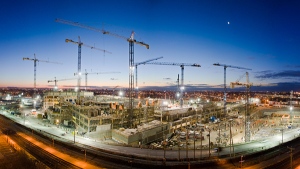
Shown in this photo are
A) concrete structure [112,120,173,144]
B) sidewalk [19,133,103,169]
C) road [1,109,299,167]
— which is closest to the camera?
sidewalk [19,133,103,169]

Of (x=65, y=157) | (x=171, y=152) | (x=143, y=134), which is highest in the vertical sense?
(x=65, y=157)

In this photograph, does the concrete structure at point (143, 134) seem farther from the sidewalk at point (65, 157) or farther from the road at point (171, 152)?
the sidewalk at point (65, 157)

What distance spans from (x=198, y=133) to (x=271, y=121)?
183 feet

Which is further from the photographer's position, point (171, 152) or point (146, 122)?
point (146, 122)

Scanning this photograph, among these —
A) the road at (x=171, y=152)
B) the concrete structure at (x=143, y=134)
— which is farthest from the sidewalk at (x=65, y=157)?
the concrete structure at (x=143, y=134)

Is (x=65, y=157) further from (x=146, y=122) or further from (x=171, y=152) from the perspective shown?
(x=146, y=122)

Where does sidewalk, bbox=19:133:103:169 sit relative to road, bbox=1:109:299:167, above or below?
above

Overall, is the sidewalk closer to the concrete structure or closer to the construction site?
the construction site

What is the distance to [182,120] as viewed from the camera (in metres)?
86.2

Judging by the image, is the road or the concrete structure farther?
the concrete structure

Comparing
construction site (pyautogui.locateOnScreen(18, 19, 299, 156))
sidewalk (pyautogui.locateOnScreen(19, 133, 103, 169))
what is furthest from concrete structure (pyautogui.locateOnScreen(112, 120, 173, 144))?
sidewalk (pyautogui.locateOnScreen(19, 133, 103, 169))

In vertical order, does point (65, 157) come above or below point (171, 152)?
above

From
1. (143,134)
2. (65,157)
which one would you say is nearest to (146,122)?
(143,134)

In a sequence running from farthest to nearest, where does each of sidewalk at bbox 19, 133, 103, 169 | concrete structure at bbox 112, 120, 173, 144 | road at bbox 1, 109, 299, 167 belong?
1. concrete structure at bbox 112, 120, 173, 144
2. road at bbox 1, 109, 299, 167
3. sidewalk at bbox 19, 133, 103, 169
